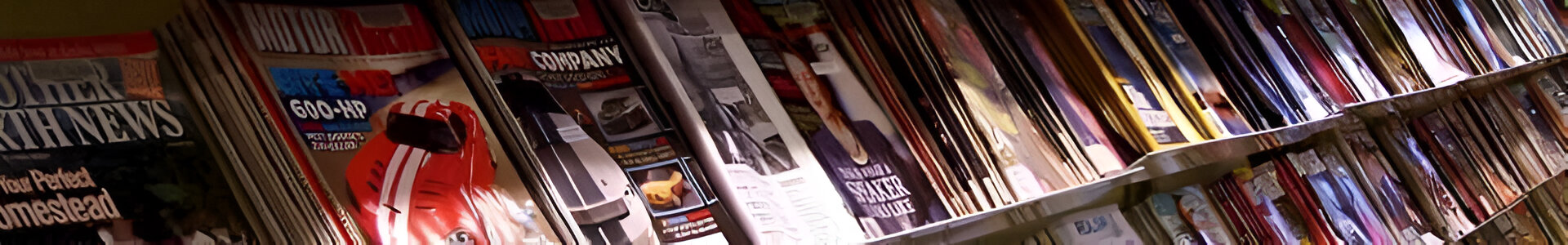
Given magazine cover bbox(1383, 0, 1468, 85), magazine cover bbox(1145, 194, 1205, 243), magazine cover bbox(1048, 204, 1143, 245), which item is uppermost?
magazine cover bbox(1383, 0, 1468, 85)

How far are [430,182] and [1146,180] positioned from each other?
1171 millimetres

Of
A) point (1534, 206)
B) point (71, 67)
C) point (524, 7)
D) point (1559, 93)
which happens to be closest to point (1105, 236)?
point (524, 7)

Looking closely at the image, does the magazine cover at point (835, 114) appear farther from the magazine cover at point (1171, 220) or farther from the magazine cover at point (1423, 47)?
the magazine cover at point (1423, 47)

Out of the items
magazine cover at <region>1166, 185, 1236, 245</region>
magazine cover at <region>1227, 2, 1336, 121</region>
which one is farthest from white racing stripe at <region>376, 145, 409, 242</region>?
magazine cover at <region>1227, 2, 1336, 121</region>

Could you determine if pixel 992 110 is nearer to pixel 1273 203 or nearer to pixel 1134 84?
pixel 1134 84

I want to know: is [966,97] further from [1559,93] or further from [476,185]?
[1559,93]

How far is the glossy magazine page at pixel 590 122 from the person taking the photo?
132 cm

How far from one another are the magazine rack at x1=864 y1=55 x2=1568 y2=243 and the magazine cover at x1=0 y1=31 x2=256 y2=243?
0.70m

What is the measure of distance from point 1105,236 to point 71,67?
4.51 ft

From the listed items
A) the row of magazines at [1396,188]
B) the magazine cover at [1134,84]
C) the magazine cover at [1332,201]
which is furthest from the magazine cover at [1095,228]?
the magazine cover at [1332,201]

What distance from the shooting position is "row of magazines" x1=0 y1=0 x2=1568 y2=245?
42.3 inches

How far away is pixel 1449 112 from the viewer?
3.07 meters

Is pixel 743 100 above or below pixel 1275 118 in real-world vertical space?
below

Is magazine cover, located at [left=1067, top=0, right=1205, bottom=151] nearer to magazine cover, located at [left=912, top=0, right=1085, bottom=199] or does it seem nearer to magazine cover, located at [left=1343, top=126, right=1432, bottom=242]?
magazine cover, located at [left=912, top=0, right=1085, bottom=199]
